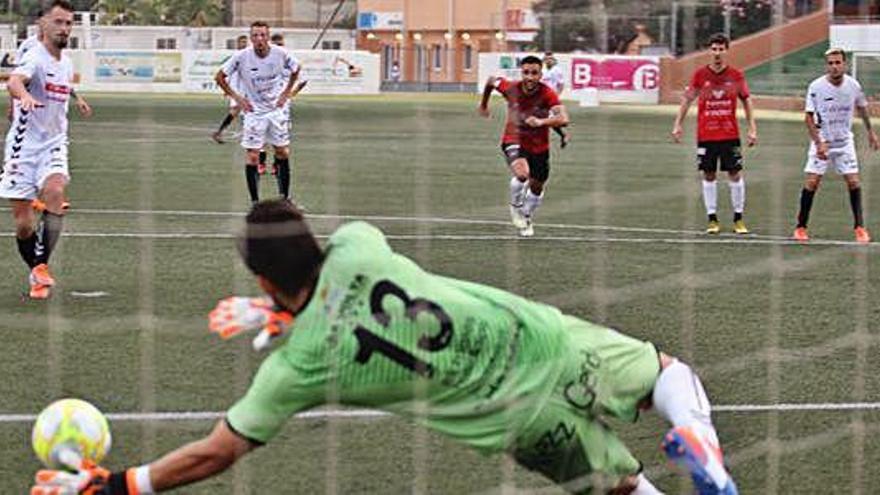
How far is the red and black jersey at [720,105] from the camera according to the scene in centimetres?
1803

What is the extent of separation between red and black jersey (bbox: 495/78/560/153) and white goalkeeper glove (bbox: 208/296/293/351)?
12466 mm

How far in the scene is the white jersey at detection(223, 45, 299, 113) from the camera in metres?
19.3

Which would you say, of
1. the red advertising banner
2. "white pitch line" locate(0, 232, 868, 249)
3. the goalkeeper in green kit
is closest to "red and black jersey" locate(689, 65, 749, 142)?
"white pitch line" locate(0, 232, 868, 249)

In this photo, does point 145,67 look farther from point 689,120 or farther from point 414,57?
point 689,120

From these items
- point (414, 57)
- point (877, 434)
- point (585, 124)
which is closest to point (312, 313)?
point (877, 434)

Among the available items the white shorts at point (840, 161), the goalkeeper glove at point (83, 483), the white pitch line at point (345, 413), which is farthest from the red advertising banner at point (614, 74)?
the goalkeeper glove at point (83, 483)

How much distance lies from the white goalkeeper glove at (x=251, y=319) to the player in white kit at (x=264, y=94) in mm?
13913

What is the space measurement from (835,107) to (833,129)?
0.20 m

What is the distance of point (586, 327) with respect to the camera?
19.0ft

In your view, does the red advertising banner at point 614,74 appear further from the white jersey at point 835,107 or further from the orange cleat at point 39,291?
the orange cleat at point 39,291

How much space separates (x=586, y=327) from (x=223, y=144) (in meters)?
26.7

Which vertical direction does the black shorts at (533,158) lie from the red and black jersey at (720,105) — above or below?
below

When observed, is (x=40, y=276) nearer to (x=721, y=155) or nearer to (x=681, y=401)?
(x=681, y=401)

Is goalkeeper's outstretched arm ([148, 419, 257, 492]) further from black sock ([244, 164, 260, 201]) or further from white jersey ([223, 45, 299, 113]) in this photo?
white jersey ([223, 45, 299, 113])
